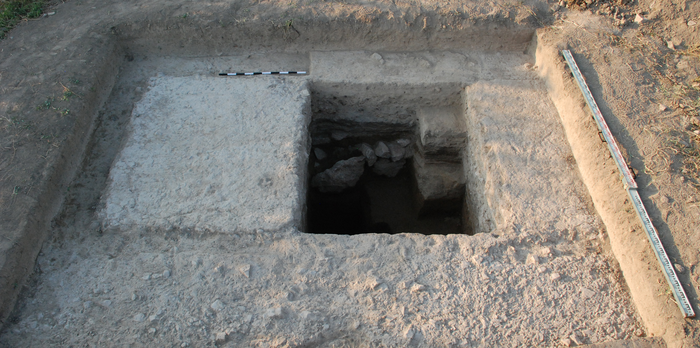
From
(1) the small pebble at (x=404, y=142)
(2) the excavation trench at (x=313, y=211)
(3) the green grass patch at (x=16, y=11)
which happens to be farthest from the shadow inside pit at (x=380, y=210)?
(3) the green grass patch at (x=16, y=11)

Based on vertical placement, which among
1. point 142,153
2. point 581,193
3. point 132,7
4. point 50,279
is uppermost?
point 132,7

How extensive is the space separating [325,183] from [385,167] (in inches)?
25.6

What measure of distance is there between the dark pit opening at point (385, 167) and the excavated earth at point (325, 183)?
0.02m

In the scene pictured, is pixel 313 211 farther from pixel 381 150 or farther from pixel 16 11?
pixel 16 11

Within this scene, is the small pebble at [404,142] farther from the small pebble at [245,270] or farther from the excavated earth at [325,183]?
the small pebble at [245,270]

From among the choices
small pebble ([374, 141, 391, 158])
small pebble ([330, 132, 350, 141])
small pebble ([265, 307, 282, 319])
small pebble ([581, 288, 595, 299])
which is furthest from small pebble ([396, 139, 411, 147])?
small pebble ([265, 307, 282, 319])

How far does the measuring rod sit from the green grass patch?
15.8 ft

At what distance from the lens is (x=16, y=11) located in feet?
12.8

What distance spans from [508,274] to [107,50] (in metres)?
3.59

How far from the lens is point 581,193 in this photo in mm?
2846

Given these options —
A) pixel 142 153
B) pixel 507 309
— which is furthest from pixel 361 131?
pixel 507 309

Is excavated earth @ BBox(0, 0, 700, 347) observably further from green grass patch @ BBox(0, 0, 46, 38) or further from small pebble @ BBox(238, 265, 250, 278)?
green grass patch @ BBox(0, 0, 46, 38)

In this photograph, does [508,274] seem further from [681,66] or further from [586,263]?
[681,66]

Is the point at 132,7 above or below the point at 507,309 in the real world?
above
